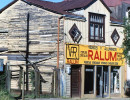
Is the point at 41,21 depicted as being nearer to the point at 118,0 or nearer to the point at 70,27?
the point at 70,27

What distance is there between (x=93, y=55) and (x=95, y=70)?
4.19 feet

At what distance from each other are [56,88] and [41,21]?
5.63 metres

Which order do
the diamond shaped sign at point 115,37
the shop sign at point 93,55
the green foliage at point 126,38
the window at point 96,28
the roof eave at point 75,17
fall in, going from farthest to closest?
the diamond shaped sign at point 115,37 < the green foliage at point 126,38 < the window at point 96,28 < the shop sign at point 93,55 < the roof eave at point 75,17

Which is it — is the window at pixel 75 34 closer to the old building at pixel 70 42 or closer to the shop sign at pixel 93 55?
the old building at pixel 70 42

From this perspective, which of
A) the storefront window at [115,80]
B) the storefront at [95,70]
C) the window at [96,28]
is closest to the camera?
the storefront at [95,70]

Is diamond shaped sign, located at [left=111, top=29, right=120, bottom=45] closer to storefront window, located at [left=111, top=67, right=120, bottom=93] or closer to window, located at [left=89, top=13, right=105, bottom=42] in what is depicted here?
window, located at [left=89, top=13, right=105, bottom=42]

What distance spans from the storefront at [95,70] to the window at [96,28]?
755 mm

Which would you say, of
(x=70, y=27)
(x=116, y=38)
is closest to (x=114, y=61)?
(x=116, y=38)

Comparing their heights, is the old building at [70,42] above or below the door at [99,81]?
above

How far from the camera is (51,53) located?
2761 centimetres

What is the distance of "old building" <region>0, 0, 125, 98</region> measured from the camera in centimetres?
2722

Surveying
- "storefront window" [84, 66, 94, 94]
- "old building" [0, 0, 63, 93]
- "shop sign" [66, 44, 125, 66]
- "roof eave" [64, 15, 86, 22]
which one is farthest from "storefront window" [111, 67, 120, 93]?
"old building" [0, 0, 63, 93]

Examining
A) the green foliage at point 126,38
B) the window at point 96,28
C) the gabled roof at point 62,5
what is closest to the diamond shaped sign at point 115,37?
the green foliage at point 126,38

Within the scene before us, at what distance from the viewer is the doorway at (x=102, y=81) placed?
30047mm
